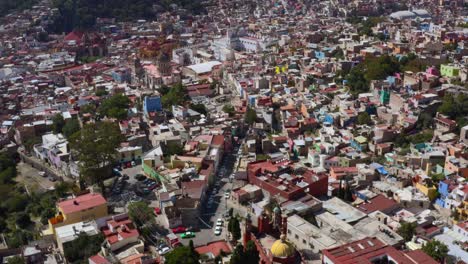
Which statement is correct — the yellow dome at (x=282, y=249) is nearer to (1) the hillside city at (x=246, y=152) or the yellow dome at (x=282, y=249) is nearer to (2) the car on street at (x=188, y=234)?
(1) the hillside city at (x=246, y=152)

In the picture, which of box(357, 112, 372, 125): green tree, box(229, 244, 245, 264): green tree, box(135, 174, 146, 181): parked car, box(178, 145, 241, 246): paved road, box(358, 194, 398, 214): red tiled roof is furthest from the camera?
box(357, 112, 372, 125): green tree

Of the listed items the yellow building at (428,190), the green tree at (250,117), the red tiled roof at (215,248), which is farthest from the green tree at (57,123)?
the yellow building at (428,190)

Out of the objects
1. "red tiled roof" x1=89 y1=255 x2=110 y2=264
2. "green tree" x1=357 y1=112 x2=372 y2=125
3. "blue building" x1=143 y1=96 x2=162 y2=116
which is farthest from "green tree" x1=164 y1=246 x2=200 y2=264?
"blue building" x1=143 y1=96 x2=162 y2=116

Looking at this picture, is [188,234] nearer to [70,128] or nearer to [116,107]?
[70,128]

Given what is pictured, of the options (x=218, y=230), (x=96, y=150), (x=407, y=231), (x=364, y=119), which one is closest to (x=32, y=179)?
(x=96, y=150)

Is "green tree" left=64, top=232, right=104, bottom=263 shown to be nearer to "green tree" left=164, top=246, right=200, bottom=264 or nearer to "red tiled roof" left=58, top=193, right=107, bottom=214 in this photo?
"red tiled roof" left=58, top=193, right=107, bottom=214

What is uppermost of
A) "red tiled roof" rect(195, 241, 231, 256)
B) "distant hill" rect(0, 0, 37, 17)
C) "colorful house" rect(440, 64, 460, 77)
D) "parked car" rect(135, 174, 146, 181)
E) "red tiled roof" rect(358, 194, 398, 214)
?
"distant hill" rect(0, 0, 37, 17)

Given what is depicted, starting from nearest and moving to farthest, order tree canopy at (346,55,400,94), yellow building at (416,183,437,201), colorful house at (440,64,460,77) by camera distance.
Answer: yellow building at (416,183,437,201), tree canopy at (346,55,400,94), colorful house at (440,64,460,77)

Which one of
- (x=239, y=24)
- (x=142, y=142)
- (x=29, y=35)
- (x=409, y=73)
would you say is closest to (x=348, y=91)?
(x=409, y=73)

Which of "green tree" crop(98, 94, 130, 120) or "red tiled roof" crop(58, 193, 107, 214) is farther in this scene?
"green tree" crop(98, 94, 130, 120)
